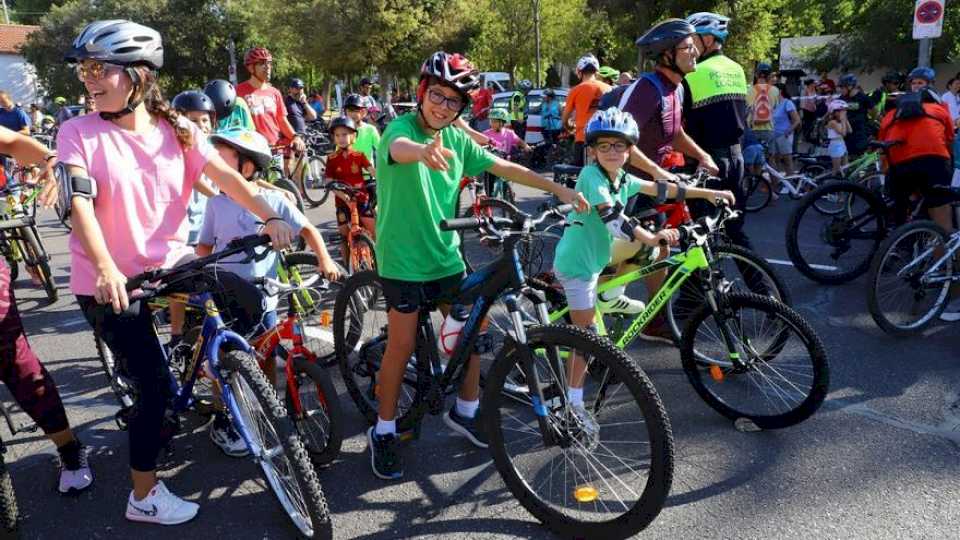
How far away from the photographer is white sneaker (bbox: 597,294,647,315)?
3945 millimetres

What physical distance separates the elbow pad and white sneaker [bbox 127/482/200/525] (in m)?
2.30

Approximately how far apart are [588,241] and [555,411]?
Answer: 40.6 inches

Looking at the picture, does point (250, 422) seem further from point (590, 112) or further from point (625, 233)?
point (590, 112)

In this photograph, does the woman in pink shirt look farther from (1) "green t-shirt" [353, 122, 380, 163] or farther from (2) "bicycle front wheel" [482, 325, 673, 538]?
(1) "green t-shirt" [353, 122, 380, 163]

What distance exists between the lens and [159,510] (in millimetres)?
3064

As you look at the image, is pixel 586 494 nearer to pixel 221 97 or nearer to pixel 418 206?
pixel 418 206

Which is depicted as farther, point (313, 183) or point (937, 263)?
point (313, 183)

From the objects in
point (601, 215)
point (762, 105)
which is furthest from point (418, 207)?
point (762, 105)

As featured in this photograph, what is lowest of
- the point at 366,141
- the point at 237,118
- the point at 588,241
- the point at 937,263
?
the point at 937,263

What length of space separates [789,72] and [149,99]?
24235mm

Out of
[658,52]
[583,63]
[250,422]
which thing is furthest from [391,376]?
[583,63]

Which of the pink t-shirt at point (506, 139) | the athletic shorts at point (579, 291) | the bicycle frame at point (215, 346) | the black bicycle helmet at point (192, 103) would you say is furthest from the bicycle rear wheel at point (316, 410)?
the pink t-shirt at point (506, 139)

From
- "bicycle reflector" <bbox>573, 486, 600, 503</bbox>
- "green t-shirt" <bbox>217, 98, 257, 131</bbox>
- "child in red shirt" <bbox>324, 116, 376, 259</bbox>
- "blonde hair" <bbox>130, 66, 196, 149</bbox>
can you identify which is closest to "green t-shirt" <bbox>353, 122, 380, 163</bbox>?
"child in red shirt" <bbox>324, 116, 376, 259</bbox>

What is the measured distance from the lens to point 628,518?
2746 mm
